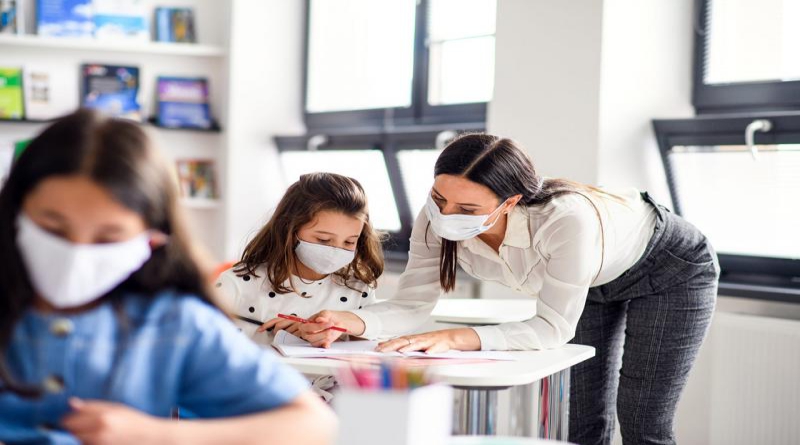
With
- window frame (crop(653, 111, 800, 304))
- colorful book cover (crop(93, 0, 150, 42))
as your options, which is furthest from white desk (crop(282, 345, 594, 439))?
colorful book cover (crop(93, 0, 150, 42))

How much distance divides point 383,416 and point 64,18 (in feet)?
13.1

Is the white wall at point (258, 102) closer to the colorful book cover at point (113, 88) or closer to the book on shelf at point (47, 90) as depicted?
the colorful book cover at point (113, 88)

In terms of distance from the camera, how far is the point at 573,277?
6.58ft

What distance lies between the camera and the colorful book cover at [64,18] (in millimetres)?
4461

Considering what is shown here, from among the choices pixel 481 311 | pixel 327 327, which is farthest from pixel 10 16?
pixel 327 327

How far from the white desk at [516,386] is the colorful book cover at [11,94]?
127 inches

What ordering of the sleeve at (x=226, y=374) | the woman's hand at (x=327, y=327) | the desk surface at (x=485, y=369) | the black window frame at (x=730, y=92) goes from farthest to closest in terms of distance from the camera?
the black window frame at (x=730, y=92) < the woman's hand at (x=327, y=327) < the desk surface at (x=485, y=369) < the sleeve at (x=226, y=374)

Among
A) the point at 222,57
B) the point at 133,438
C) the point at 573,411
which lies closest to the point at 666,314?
the point at 573,411

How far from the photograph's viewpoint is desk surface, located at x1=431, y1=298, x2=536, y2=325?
2402 millimetres

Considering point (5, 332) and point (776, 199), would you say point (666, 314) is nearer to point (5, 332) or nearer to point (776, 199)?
point (776, 199)

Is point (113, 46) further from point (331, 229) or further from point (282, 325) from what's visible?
point (282, 325)

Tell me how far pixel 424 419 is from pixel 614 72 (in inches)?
92.1

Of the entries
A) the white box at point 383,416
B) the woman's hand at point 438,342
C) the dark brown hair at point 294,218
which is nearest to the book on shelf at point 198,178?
the dark brown hair at point 294,218

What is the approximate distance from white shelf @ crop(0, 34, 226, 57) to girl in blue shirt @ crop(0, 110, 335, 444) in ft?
12.1
